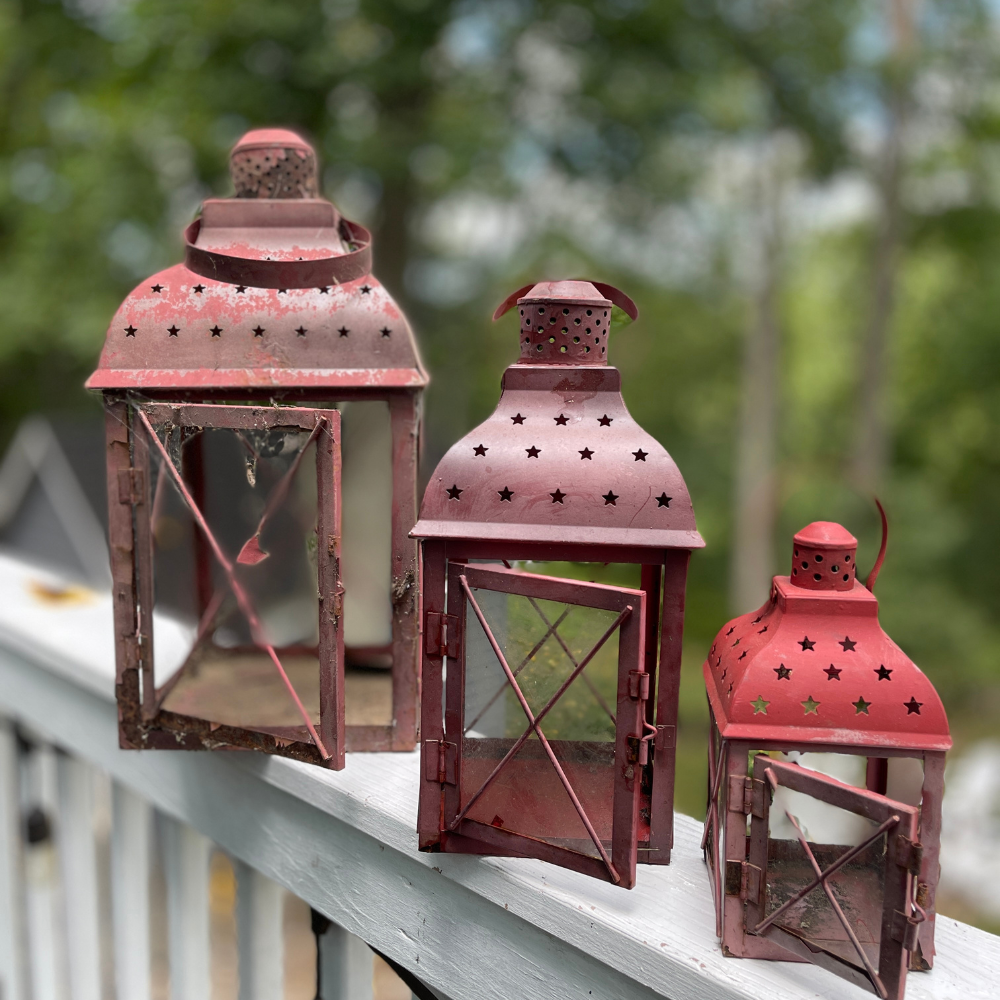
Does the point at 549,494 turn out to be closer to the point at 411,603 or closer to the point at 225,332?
the point at 411,603

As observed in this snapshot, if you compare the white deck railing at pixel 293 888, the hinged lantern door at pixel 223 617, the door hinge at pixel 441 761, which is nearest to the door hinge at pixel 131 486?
the hinged lantern door at pixel 223 617

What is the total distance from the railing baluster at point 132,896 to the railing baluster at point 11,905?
0.40m

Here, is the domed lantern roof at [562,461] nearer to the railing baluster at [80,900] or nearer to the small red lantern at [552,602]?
the small red lantern at [552,602]

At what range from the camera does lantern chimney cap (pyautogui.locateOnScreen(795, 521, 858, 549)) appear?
0.81 m

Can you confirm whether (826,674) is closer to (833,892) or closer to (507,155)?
(833,892)

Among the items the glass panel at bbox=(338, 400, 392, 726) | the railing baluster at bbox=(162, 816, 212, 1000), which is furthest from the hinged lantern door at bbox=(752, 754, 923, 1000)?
the glass panel at bbox=(338, 400, 392, 726)

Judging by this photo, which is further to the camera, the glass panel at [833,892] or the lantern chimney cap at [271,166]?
the lantern chimney cap at [271,166]

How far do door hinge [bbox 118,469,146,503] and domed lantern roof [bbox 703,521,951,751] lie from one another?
77 centimetres

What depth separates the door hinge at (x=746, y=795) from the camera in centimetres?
79

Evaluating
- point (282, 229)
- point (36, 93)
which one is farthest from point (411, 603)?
point (36, 93)

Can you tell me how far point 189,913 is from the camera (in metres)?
1.38

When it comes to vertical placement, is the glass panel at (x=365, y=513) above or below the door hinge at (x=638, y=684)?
below

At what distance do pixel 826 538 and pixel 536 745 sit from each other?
0.41 meters

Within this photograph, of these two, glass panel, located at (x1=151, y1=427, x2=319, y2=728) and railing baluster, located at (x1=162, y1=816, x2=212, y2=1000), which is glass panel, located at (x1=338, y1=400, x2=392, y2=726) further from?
railing baluster, located at (x1=162, y1=816, x2=212, y2=1000)
